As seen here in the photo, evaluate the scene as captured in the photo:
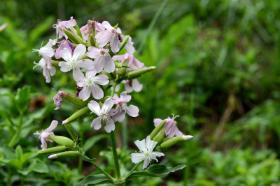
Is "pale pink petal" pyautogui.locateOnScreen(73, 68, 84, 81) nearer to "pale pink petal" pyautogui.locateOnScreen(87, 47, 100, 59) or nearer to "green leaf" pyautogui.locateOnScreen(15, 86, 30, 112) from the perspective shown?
"pale pink petal" pyautogui.locateOnScreen(87, 47, 100, 59)

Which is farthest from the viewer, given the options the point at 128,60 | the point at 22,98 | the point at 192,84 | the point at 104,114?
the point at 192,84

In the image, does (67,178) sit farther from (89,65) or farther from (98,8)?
(98,8)

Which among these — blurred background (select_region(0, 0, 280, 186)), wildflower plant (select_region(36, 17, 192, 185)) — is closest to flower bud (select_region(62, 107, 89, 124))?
wildflower plant (select_region(36, 17, 192, 185))

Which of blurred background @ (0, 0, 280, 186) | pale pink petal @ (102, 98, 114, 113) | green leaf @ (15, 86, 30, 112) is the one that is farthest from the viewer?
blurred background @ (0, 0, 280, 186)

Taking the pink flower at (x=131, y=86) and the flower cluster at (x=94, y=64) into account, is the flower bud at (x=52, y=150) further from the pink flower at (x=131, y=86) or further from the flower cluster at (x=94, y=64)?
the pink flower at (x=131, y=86)

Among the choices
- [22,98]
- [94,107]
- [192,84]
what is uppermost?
[192,84]

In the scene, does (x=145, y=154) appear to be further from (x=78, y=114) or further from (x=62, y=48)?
(x=62, y=48)

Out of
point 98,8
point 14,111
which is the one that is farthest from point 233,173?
point 98,8

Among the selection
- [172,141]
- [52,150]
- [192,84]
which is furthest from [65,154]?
[192,84]

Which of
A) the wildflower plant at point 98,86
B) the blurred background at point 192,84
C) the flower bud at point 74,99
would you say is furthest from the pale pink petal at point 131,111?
the blurred background at point 192,84
